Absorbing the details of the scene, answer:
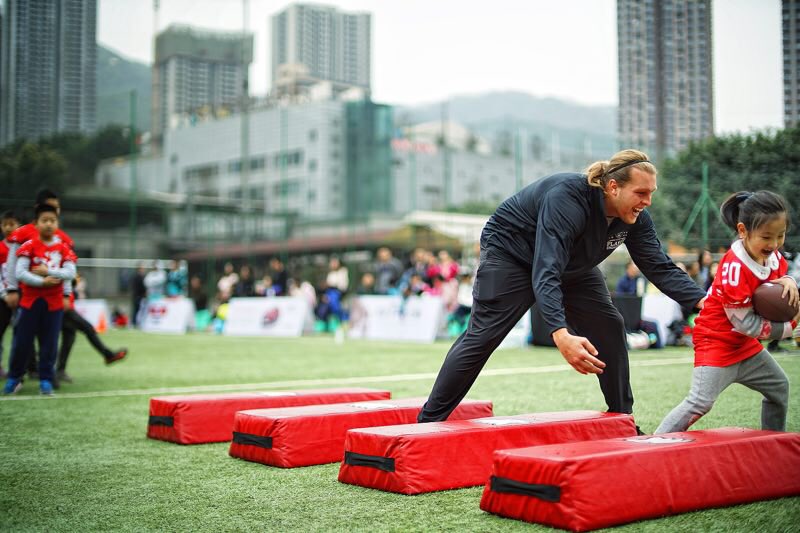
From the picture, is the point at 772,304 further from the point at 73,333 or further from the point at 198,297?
the point at 198,297

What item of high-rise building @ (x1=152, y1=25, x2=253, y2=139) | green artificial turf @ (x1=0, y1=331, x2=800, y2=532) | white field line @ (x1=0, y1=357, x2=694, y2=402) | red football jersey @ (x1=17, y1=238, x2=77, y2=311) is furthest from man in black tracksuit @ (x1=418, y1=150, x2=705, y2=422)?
high-rise building @ (x1=152, y1=25, x2=253, y2=139)

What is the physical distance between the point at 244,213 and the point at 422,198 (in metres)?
10.7

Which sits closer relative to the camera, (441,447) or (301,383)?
(441,447)

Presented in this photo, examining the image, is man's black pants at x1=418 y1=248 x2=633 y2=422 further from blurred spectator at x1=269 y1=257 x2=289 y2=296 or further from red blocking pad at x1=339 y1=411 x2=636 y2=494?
blurred spectator at x1=269 y1=257 x2=289 y2=296

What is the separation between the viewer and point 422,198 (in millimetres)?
43656

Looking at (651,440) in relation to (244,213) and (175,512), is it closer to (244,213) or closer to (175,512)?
(175,512)

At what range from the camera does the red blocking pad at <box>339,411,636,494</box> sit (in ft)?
13.3

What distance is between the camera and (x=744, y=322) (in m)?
4.21

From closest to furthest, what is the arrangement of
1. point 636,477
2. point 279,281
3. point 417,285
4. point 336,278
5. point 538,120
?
point 636,477
point 417,285
point 336,278
point 279,281
point 538,120

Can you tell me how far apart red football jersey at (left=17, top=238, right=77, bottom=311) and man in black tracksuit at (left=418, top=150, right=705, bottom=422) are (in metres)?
5.42

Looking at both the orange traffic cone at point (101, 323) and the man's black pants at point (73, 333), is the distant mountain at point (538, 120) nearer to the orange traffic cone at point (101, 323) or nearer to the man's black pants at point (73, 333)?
the orange traffic cone at point (101, 323)

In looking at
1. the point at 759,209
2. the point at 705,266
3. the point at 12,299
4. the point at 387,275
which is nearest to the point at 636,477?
the point at 759,209

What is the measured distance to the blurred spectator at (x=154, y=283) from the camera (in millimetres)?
27578

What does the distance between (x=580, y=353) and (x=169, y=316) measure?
79.0ft
